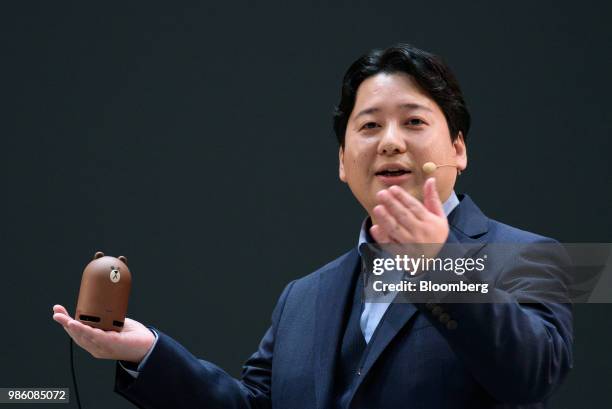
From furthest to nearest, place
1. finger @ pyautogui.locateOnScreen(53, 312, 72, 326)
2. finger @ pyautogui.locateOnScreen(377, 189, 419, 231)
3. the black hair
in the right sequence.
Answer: the black hair < finger @ pyautogui.locateOnScreen(53, 312, 72, 326) < finger @ pyautogui.locateOnScreen(377, 189, 419, 231)

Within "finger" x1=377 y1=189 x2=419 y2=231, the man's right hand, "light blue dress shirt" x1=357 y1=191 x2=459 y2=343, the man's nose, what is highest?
the man's nose

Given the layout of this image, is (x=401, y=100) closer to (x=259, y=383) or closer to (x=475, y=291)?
(x=475, y=291)

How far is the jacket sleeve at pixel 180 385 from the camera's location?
75.0 inches

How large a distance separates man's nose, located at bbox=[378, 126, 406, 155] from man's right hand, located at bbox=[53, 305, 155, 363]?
66 cm

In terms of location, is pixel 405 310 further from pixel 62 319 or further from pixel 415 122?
pixel 62 319

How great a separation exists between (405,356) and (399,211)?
0.48 metres

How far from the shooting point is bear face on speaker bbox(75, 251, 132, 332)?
183cm

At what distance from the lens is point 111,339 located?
5.92 feet

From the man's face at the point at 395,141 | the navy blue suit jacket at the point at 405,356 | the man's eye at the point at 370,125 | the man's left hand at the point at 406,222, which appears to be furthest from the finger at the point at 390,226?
the man's eye at the point at 370,125

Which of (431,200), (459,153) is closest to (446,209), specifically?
(459,153)

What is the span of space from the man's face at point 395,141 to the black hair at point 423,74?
17 mm

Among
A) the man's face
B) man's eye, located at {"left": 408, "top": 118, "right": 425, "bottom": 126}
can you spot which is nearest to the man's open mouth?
the man's face

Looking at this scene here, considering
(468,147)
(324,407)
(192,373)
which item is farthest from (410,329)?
(468,147)

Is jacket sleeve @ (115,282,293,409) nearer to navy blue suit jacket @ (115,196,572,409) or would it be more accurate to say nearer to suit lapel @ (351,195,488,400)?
navy blue suit jacket @ (115,196,572,409)
